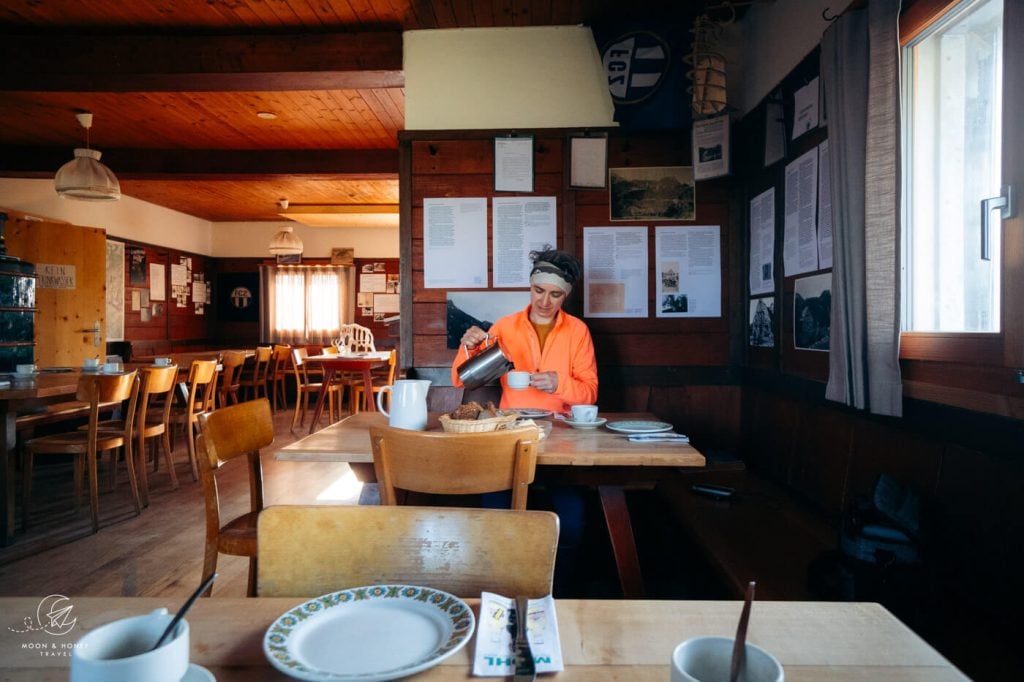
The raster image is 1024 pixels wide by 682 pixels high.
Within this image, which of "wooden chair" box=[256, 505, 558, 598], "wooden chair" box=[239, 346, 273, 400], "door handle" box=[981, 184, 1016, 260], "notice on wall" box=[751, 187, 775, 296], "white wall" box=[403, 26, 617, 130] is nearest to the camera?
"wooden chair" box=[256, 505, 558, 598]

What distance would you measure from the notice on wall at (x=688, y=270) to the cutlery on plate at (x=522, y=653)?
301 cm

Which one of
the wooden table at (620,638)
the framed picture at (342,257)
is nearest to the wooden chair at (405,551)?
the wooden table at (620,638)

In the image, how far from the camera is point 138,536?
3.48 metres

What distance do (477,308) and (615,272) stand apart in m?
0.83

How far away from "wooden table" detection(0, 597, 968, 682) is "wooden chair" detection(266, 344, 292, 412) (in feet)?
25.9

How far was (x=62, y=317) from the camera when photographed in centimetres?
686

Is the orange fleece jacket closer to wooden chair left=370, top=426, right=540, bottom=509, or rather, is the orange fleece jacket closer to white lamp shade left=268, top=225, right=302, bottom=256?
wooden chair left=370, top=426, right=540, bottom=509

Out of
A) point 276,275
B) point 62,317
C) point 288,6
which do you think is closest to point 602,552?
point 288,6

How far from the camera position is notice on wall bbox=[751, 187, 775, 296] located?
301cm

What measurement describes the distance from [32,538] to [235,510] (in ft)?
3.39

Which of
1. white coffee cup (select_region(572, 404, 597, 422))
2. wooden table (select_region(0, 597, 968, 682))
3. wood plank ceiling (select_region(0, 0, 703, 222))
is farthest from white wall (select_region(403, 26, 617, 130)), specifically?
wooden table (select_region(0, 597, 968, 682))

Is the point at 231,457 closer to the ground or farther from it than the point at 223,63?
closer to the ground

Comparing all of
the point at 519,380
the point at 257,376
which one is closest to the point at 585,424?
the point at 519,380

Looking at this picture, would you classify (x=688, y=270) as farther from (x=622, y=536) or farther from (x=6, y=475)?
(x=6, y=475)
